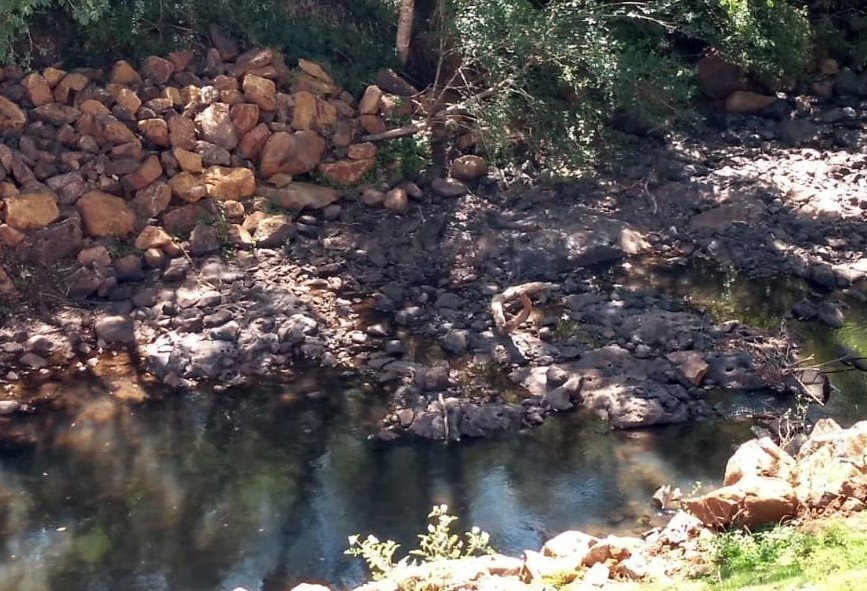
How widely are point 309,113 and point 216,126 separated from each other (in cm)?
122

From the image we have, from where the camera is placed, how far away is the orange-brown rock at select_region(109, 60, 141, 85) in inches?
519

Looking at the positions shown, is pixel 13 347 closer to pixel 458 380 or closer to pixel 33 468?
pixel 33 468

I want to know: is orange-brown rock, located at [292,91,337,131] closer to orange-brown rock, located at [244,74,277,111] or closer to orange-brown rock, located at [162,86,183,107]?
orange-brown rock, located at [244,74,277,111]

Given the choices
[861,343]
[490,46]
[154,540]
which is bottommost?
[154,540]

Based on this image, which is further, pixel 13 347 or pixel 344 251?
pixel 344 251

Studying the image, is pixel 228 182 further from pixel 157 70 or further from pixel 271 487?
pixel 271 487

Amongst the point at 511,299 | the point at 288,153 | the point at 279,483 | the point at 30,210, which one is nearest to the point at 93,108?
the point at 30,210

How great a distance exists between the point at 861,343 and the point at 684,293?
201 cm

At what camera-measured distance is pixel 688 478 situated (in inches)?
353

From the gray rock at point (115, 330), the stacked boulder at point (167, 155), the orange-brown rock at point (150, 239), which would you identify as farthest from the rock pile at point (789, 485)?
the orange-brown rock at point (150, 239)

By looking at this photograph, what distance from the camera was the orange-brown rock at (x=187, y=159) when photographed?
1282 centimetres

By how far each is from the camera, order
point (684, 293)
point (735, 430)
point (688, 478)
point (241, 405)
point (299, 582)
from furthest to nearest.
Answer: point (684, 293)
point (241, 405)
point (735, 430)
point (688, 478)
point (299, 582)

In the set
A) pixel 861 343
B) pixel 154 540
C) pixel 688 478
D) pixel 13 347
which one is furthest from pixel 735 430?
pixel 13 347

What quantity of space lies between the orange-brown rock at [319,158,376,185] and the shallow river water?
11.8ft
